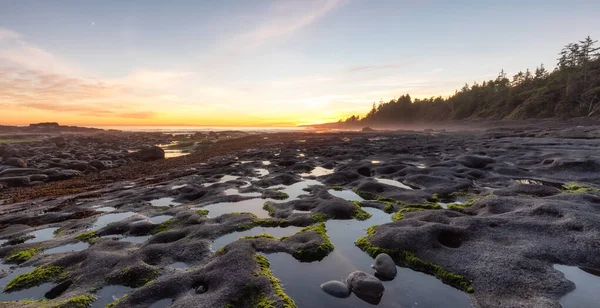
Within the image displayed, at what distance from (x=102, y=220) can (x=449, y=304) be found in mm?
12338

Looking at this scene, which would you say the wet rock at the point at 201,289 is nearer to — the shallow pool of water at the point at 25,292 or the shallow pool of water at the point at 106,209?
the shallow pool of water at the point at 25,292

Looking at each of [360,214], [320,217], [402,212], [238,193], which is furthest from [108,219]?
[402,212]

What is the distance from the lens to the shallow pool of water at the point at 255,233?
821 centimetres

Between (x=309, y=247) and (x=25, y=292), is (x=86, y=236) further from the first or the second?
(x=309, y=247)

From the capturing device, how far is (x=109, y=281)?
6.11m

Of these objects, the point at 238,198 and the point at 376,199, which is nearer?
the point at 376,199

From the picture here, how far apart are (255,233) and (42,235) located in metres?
7.83

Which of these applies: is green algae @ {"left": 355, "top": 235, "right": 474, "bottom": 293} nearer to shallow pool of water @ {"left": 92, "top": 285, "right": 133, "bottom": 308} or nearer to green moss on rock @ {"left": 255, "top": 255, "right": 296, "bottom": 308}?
green moss on rock @ {"left": 255, "top": 255, "right": 296, "bottom": 308}

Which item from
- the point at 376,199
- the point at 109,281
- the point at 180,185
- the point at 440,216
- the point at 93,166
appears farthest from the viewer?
the point at 93,166

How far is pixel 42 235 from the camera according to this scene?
9.35 meters

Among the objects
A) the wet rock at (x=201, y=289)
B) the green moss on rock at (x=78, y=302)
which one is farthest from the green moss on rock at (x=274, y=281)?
the green moss on rock at (x=78, y=302)

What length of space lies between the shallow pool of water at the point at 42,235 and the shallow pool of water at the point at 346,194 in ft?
38.1

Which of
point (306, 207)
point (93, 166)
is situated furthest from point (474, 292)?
point (93, 166)

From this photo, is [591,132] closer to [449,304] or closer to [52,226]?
[449,304]
